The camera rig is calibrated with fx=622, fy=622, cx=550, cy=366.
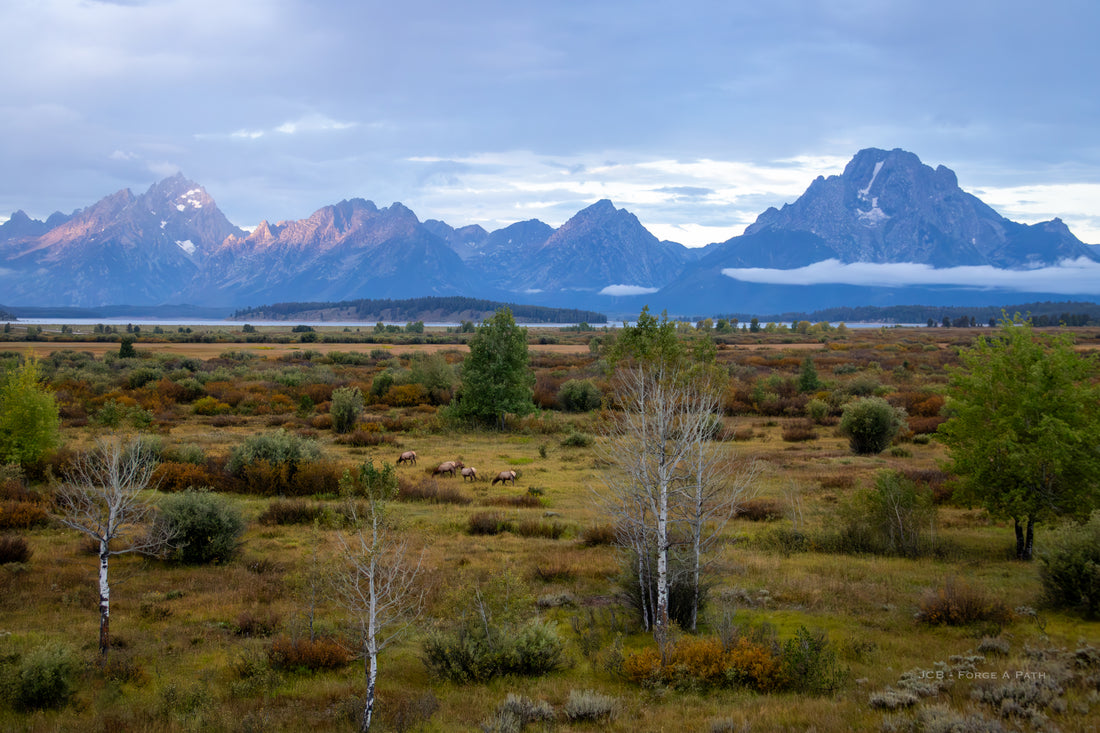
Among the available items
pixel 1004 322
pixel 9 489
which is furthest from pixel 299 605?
pixel 1004 322

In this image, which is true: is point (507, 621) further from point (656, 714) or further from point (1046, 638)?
point (1046, 638)

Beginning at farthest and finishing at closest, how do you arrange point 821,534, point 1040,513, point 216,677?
point 821,534 < point 1040,513 < point 216,677

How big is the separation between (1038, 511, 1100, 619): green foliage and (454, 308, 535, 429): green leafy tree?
27477mm

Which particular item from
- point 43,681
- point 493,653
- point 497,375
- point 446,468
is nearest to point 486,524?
point 446,468

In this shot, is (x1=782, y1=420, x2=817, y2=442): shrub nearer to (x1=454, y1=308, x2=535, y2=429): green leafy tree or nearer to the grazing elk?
(x1=454, y1=308, x2=535, y2=429): green leafy tree

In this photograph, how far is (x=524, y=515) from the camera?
19094 millimetres

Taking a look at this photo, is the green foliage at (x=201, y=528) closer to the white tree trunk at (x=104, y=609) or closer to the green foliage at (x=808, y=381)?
the white tree trunk at (x=104, y=609)

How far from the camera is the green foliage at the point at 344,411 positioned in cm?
3428

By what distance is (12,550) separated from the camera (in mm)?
13227

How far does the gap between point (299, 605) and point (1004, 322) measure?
659 inches

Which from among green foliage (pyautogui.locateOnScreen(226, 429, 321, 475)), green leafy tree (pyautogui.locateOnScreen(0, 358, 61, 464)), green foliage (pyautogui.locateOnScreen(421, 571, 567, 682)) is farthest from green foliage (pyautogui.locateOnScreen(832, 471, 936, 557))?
green leafy tree (pyautogui.locateOnScreen(0, 358, 61, 464))

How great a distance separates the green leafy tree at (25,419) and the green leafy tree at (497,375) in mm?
19602

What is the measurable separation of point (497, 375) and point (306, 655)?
90.6ft

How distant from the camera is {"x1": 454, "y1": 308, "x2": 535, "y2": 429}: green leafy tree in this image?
36.5 metres
